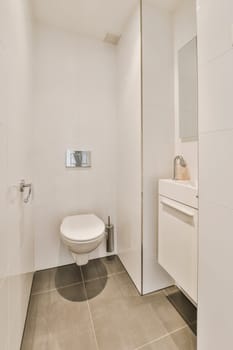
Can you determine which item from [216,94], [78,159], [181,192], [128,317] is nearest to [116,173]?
[78,159]

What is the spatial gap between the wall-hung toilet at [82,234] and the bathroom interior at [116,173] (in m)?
0.01

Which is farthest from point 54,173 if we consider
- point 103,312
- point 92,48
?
point 92,48

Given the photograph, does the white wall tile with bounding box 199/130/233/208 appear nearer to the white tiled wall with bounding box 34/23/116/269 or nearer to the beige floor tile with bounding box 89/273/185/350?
the beige floor tile with bounding box 89/273/185/350

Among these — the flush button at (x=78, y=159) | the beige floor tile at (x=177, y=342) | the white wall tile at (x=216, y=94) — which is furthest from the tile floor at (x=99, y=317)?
the white wall tile at (x=216, y=94)

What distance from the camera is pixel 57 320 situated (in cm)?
125

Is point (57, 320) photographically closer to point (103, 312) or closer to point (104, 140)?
point (103, 312)

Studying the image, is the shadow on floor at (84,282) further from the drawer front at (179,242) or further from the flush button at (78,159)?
the flush button at (78,159)

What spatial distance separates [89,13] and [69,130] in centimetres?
103

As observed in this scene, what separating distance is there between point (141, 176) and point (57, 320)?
118cm

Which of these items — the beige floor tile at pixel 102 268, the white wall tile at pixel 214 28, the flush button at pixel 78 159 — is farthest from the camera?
the flush button at pixel 78 159

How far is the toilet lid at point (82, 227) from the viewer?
144 cm

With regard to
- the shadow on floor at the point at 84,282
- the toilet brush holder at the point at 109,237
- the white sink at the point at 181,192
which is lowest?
the shadow on floor at the point at 84,282

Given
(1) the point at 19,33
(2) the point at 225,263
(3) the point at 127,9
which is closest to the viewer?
(2) the point at 225,263

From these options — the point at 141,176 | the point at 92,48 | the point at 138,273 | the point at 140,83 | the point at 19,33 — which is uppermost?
the point at 92,48
